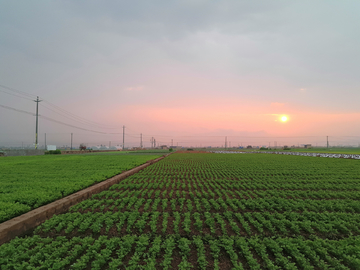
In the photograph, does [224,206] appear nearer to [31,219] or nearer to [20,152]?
[31,219]

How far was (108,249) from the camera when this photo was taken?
16.7ft

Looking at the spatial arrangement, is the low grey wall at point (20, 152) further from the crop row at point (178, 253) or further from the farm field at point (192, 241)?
the crop row at point (178, 253)

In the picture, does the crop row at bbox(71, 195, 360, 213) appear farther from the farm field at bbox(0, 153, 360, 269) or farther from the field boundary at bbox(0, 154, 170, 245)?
the field boundary at bbox(0, 154, 170, 245)

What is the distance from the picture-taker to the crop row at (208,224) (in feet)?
20.6

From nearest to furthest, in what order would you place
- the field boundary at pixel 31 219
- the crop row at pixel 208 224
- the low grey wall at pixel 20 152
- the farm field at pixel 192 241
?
1. the farm field at pixel 192 241
2. the field boundary at pixel 31 219
3. the crop row at pixel 208 224
4. the low grey wall at pixel 20 152

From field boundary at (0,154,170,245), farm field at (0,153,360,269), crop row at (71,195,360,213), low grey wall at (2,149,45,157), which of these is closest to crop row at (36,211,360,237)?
farm field at (0,153,360,269)

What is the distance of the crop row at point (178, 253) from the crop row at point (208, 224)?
22.2 inches

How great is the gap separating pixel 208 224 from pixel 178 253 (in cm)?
177

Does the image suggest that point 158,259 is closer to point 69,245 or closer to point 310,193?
point 69,245

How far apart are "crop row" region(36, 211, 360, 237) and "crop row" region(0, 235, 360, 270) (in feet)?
1.85

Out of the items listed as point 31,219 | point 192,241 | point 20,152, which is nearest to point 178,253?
point 192,241

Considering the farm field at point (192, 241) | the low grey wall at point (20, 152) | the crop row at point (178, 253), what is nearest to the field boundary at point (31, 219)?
the farm field at point (192, 241)

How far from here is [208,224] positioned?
6605mm

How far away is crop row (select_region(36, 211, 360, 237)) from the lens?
6285 millimetres
